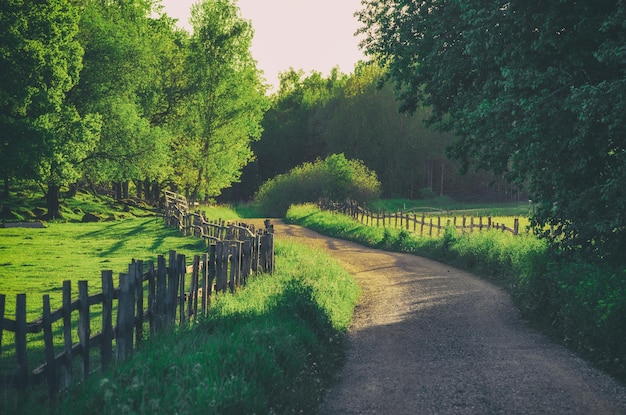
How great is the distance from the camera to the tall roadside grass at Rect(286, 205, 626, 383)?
33.1ft

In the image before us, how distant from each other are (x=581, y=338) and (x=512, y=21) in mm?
6521

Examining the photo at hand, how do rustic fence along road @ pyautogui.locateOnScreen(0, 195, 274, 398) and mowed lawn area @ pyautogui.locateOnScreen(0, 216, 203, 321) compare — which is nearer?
rustic fence along road @ pyautogui.locateOnScreen(0, 195, 274, 398)

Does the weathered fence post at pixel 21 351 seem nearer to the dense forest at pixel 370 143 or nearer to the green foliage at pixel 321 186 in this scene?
the green foliage at pixel 321 186

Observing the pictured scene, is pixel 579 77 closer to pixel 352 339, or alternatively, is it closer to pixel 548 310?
pixel 548 310

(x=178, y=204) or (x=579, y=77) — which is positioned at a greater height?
(x=579, y=77)

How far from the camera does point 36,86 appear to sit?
108 ft

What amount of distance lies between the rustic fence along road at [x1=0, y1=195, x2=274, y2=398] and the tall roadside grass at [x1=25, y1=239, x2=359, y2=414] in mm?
431

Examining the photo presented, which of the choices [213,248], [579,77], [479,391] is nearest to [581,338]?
[479,391]

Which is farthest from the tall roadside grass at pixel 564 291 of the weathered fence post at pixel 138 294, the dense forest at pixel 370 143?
the dense forest at pixel 370 143

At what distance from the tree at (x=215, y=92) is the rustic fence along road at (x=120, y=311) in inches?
1535

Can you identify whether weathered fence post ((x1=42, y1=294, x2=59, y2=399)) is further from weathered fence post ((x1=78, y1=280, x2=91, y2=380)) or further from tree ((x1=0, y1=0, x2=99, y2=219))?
tree ((x1=0, y1=0, x2=99, y2=219))

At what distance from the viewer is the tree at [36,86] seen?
30.8 m

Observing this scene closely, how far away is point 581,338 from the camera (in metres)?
11.2

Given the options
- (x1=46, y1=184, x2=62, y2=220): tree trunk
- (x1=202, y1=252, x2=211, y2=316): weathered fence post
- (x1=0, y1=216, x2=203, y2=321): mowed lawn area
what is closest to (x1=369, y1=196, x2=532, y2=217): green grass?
(x1=46, y1=184, x2=62, y2=220): tree trunk
